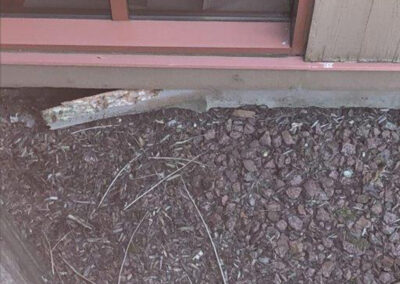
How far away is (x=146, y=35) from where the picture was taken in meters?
2.72

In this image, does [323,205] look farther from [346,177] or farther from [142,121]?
[142,121]

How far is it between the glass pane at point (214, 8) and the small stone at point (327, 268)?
1022 millimetres

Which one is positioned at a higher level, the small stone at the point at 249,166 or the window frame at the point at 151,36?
the window frame at the point at 151,36

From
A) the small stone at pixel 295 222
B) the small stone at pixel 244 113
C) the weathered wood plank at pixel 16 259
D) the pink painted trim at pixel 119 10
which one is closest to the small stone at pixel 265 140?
the small stone at pixel 244 113

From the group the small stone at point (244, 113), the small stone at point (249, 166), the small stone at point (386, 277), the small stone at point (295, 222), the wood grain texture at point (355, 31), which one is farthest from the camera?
the small stone at point (244, 113)

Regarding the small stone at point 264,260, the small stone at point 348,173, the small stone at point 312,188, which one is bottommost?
the small stone at point 264,260

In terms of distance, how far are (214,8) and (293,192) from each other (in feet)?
2.82

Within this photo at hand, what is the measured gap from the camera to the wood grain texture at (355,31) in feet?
8.46

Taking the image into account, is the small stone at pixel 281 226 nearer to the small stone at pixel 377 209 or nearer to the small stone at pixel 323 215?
the small stone at pixel 323 215

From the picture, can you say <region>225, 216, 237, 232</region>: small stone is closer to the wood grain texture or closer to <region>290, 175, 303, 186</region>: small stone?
<region>290, 175, 303, 186</region>: small stone

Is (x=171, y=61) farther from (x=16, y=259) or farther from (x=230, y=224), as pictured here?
(x=16, y=259)

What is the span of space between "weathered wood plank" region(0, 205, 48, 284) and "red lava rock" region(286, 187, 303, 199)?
1.08 meters

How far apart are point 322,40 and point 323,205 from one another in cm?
74

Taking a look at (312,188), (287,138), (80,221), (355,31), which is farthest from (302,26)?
(80,221)
